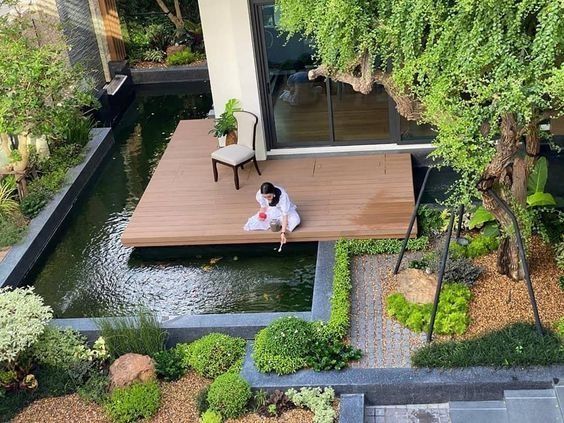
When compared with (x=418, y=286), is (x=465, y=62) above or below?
above

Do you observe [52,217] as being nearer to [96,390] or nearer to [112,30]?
[96,390]

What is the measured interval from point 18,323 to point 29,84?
4271mm

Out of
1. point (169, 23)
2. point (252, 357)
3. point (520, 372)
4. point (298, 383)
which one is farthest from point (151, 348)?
point (169, 23)

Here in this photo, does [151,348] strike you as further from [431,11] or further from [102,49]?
[102,49]

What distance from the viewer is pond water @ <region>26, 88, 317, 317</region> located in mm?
8695

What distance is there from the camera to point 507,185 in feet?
25.1

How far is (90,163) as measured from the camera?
12070 mm

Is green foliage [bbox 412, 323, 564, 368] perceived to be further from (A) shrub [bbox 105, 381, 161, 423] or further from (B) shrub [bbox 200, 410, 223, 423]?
(A) shrub [bbox 105, 381, 161, 423]

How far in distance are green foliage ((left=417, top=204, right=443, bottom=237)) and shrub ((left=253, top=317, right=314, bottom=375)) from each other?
2.43m

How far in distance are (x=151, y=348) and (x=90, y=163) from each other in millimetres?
5208

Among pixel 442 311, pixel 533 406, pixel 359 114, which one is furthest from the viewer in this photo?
pixel 359 114

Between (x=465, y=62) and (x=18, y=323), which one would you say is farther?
(x=18, y=323)

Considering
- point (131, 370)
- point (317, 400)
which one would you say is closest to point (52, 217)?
point (131, 370)

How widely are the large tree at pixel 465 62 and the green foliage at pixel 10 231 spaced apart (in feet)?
15.3
